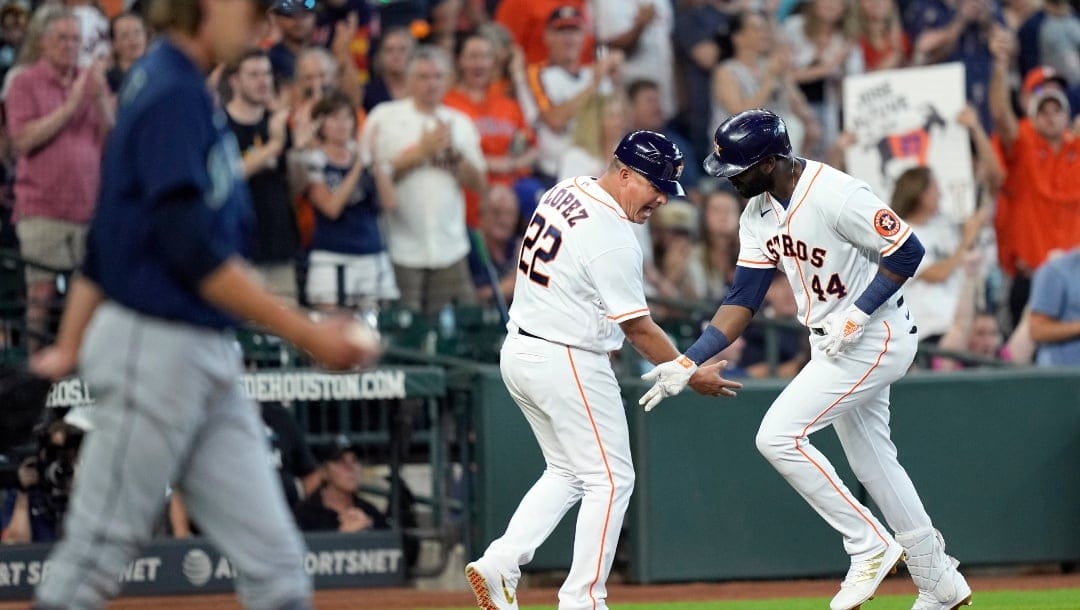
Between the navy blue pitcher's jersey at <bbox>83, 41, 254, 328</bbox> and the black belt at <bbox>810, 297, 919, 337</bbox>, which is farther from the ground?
the navy blue pitcher's jersey at <bbox>83, 41, 254, 328</bbox>

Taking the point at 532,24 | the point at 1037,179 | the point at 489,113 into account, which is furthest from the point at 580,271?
the point at 1037,179

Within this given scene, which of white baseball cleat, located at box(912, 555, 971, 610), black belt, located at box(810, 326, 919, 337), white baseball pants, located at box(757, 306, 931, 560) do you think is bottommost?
white baseball cleat, located at box(912, 555, 971, 610)

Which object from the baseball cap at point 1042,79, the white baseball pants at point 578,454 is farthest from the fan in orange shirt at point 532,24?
the white baseball pants at point 578,454

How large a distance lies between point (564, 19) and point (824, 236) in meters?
6.06

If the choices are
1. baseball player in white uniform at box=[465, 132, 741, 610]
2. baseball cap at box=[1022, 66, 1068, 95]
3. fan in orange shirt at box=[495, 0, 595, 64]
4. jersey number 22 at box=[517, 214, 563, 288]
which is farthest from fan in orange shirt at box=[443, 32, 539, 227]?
baseball player in white uniform at box=[465, 132, 741, 610]

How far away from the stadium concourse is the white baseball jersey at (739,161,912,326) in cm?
230

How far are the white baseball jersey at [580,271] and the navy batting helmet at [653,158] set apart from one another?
0.18m

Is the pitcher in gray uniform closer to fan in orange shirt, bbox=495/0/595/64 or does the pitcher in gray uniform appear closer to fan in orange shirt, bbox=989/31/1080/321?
fan in orange shirt, bbox=495/0/595/64

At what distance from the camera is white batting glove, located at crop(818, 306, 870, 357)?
21.9 feet

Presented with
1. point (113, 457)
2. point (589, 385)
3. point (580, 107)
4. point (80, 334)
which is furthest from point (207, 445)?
point (580, 107)

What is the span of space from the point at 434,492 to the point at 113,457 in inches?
213

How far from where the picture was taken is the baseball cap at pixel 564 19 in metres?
12.4

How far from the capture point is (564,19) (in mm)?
12422

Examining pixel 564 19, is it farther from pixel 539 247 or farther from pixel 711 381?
pixel 711 381
